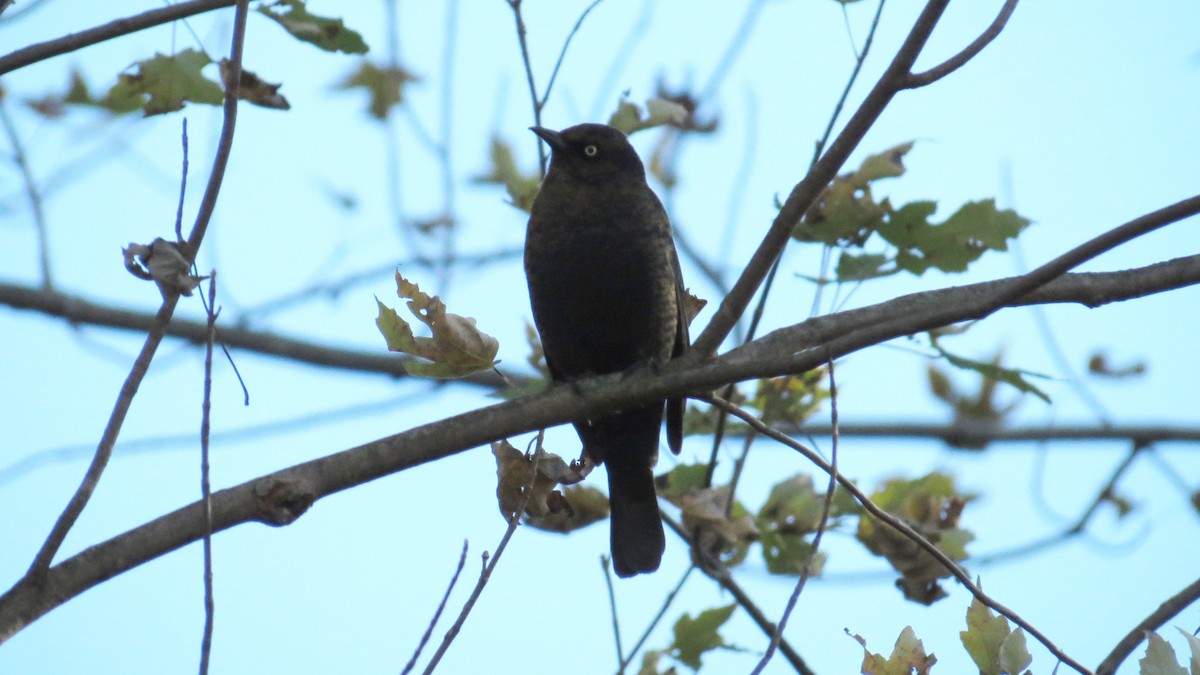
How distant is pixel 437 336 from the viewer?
2.95 meters

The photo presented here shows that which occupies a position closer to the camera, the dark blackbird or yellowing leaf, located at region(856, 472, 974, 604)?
yellowing leaf, located at region(856, 472, 974, 604)

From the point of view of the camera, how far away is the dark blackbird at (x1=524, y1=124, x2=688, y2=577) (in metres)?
4.34

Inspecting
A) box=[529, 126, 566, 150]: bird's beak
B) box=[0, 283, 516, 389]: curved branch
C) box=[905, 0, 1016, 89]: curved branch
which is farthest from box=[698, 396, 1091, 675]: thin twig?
box=[0, 283, 516, 389]: curved branch

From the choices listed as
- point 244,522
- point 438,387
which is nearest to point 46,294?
point 438,387

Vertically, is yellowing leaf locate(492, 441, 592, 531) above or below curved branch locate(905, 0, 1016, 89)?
below

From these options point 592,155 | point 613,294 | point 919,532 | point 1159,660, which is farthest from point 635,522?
point 1159,660

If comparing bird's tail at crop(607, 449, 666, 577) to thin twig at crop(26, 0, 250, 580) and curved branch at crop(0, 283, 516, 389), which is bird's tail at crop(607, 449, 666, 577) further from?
thin twig at crop(26, 0, 250, 580)

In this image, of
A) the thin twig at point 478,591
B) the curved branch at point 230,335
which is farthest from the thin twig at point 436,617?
the curved branch at point 230,335

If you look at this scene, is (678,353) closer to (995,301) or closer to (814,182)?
(814,182)

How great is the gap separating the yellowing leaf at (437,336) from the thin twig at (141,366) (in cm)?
57

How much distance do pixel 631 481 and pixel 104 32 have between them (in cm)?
249

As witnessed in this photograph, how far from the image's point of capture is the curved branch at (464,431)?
8.07 ft

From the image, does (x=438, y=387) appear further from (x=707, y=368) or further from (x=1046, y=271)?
(x=1046, y=271)

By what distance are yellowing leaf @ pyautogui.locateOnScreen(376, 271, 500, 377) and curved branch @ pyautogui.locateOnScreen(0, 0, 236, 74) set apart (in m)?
0.82
